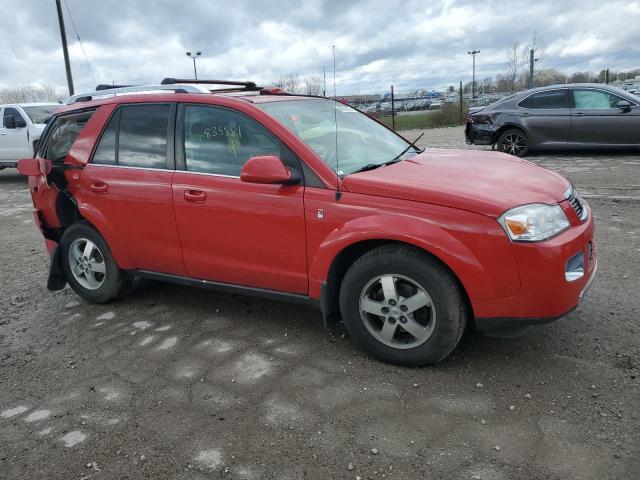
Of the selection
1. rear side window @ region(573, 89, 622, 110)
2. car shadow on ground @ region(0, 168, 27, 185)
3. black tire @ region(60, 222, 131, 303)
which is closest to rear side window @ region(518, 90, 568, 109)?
rear side window @ region(573, 89, 622, 110)

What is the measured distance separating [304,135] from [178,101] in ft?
3.50

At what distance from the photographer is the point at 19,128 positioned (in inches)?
503

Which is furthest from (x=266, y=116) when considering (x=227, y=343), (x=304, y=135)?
(x=227, y=343)

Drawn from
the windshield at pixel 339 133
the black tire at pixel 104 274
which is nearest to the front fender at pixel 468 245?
the windshield at pixel 339 133

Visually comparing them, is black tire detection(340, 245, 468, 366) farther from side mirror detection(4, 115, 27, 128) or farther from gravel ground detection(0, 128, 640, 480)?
side mirror detection(4, 115, 27, 128)

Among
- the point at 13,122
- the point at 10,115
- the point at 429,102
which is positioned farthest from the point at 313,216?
the point at 429,102

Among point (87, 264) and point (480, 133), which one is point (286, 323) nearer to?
point (87, 264)

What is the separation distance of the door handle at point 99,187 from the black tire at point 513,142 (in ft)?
29.7

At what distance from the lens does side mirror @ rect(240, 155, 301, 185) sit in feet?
11.0

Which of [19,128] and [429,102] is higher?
[429,102]

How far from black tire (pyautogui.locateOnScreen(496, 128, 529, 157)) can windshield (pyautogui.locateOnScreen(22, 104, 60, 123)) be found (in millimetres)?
10295

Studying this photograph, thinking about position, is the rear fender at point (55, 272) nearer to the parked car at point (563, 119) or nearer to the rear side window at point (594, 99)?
the parked car at point (563, 119)

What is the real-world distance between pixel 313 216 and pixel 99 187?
1.97 meters

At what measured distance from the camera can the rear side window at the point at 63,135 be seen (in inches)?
182
